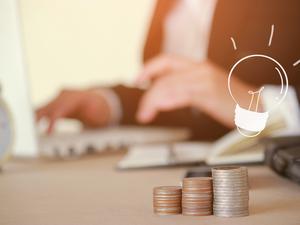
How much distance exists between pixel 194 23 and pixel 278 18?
2.80 ft

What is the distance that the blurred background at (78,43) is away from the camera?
1.90m

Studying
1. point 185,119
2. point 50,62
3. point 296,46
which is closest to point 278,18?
point 296,46

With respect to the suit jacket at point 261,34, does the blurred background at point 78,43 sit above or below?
below

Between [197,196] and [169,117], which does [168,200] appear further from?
[169,117]

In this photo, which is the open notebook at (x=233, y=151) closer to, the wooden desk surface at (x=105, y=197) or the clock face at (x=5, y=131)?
the wooden desk surface at (x=105, y=197)

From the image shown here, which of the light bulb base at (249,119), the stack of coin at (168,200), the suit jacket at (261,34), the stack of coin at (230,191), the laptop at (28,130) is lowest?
the laptop at (28,130)

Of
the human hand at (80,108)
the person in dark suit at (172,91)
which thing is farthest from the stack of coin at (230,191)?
the human hand at (80,108)

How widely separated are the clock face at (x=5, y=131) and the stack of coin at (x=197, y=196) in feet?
2.55

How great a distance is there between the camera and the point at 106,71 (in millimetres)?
1940

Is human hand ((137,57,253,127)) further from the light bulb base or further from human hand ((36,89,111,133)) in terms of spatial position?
the light bulb base

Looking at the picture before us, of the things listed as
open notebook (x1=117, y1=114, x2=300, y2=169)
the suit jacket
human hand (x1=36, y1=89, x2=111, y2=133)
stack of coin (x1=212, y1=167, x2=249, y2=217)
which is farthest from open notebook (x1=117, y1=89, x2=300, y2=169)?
stack of coin (x1=212, y1=167, x2=249, y2=217)

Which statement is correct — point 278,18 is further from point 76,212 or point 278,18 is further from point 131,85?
point 131,85

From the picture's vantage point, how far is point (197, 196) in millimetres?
777

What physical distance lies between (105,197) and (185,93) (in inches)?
31.4
